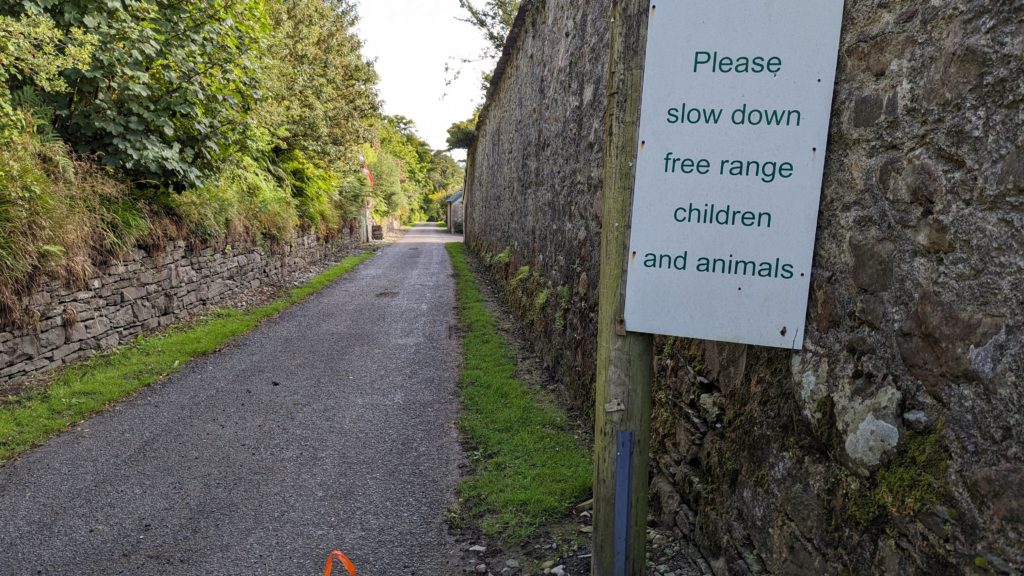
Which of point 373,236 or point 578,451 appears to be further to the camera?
point 373,236

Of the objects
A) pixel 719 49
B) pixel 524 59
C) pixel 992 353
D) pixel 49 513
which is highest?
pixel 524 59

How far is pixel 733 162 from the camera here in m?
2.06

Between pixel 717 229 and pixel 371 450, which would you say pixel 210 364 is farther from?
pixel 717 229

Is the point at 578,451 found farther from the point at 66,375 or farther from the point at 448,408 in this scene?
the point at 66,375

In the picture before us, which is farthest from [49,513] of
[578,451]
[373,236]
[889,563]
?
[373,236]

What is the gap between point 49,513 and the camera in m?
3.82

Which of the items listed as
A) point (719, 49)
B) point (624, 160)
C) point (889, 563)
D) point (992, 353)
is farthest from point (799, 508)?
point (719, 49)

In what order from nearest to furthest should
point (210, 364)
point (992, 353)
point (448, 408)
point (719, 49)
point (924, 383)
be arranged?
point (992, 353) < point (924, 383) < point (719, 49) < point (448, 408) < point (210, 364)

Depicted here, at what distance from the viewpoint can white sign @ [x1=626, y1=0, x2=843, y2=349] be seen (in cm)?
203

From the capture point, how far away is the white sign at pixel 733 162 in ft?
6.64

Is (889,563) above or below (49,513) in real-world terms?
above

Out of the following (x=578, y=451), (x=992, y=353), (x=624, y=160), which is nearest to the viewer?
(x=992, y=353)

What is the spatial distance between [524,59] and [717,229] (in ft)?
28.2

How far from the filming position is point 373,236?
35.0m
